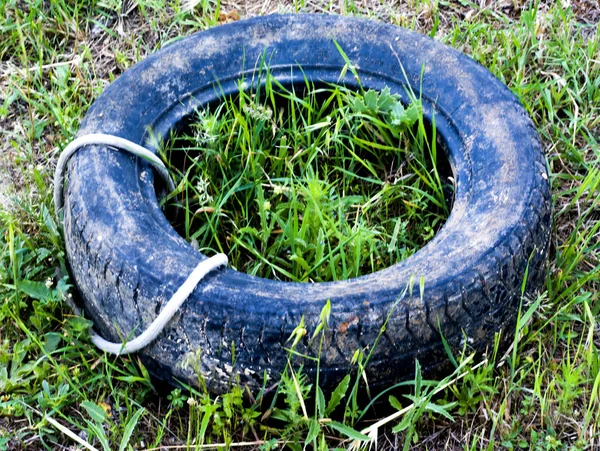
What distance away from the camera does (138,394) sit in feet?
7.66

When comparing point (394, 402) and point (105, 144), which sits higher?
point (105, 144)

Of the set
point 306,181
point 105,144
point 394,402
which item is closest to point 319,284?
point 394,402

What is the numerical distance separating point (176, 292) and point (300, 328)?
38 centimetres

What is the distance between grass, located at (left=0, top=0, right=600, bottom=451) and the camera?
2.18m

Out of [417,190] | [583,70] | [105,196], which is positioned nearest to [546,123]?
[583,70]

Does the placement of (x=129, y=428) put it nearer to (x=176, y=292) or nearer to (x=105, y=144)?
(x=176, y=292)

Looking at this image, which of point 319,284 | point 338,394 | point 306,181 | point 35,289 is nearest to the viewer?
point 338,394

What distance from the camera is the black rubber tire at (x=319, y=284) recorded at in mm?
2111

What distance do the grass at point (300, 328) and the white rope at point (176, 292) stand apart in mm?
62

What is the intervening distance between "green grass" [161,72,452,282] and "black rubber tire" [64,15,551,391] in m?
0.11

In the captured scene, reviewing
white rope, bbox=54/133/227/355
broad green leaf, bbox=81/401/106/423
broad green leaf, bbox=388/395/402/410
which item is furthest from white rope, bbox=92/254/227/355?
broad green leaf, bbox=388/395/402/410

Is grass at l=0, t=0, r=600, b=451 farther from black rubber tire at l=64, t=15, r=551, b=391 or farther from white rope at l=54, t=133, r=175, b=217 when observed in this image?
white rope at l=54, t=133, r=175, b=217

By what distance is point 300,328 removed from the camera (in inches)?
77.0

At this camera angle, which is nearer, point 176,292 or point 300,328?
point 300,328
